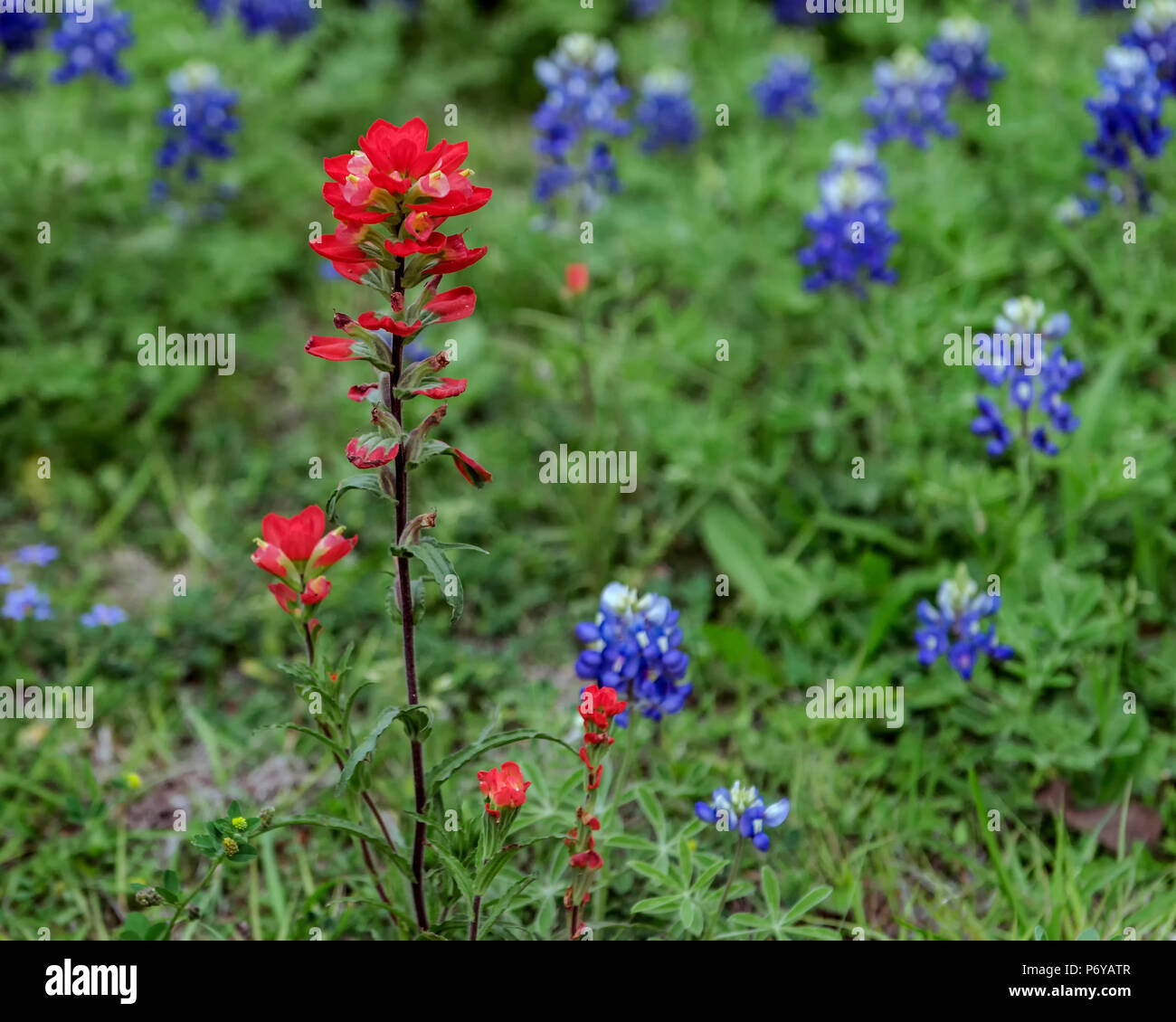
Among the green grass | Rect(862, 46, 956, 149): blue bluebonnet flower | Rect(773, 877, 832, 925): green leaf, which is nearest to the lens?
Rect(773, 877, 832, 925): green leaf

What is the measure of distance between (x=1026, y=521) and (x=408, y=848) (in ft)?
5.71

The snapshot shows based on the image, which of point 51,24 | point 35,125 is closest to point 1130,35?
point 35,125

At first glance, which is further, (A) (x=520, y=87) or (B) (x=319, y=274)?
(A) (x=520, y=87)

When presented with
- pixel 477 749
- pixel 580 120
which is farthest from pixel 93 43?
pixel 477 749

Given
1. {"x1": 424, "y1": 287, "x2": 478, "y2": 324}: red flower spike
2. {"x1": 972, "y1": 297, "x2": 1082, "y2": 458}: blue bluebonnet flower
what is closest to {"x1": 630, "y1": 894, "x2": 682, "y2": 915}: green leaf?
{"x1": 424, "y1": 287, "x2": 478, "y2": 324}: red flower spike

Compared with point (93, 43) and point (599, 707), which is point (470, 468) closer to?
point (599, 707)

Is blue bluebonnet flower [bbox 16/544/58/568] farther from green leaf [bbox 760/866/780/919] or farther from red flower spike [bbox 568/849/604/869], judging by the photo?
green leaf [bbox 760/866/780/919]

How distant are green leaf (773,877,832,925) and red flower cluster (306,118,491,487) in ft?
3.41

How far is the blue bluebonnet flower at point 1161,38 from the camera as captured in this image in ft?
12.0

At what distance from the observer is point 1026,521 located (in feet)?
9.56

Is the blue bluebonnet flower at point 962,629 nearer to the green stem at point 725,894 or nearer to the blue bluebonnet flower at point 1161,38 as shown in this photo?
the green stem at point 725,894

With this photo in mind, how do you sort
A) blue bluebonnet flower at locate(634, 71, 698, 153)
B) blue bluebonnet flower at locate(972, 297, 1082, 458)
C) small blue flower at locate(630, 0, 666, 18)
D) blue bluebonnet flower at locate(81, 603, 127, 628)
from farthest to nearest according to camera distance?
1. small blue flower at locate(630, 0, 666, 18)
2. blue bluebonnet flower at locate(634, 71, 698, 153)
3. blue bluebonnet flower at locate(81, 603, 127, 628)
4. blue bluebonnet flower at locate(972, 297, 1082, 458)

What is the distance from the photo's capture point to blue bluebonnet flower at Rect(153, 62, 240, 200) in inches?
166
